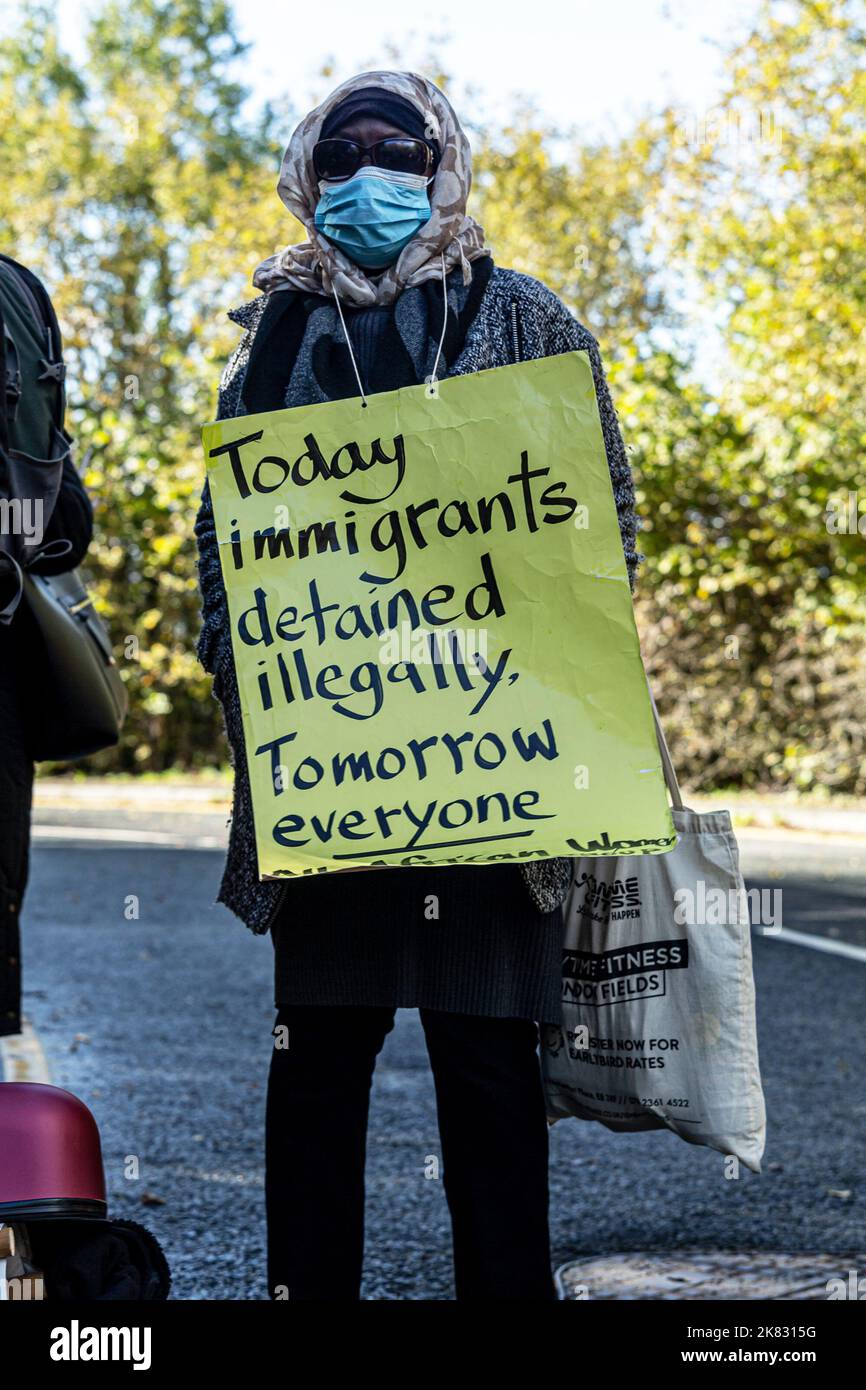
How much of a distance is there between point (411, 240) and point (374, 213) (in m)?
0.07

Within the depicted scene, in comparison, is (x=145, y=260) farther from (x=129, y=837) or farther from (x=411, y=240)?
(x=411, y=240)

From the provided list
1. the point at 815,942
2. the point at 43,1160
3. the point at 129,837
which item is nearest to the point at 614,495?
the point at 43,1160

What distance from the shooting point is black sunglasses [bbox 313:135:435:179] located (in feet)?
8.30

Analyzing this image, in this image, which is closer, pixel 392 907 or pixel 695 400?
pixel 392 907

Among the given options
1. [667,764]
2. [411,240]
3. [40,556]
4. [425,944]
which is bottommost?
[425,944]

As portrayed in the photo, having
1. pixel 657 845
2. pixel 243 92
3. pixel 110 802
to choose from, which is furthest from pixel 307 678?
pixel 243 92

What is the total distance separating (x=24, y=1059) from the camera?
17.0ft

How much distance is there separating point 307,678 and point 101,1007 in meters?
4.16

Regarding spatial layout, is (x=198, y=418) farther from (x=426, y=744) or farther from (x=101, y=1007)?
(x=426, y=744)

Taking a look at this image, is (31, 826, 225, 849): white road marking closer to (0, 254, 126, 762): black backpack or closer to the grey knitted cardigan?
(0, 254, 126, 762): black backpack

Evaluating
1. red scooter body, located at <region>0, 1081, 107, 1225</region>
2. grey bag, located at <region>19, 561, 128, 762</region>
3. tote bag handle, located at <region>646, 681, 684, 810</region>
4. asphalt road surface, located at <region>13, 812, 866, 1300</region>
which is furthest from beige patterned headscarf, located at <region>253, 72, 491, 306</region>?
asphalt road surface, located at <region>13, 812, 866, 1300</region>

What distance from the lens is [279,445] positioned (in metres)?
2.36

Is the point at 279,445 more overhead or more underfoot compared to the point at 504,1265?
more overhead

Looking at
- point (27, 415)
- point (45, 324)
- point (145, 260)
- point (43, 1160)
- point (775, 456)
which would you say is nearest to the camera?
point (43, 1160)
